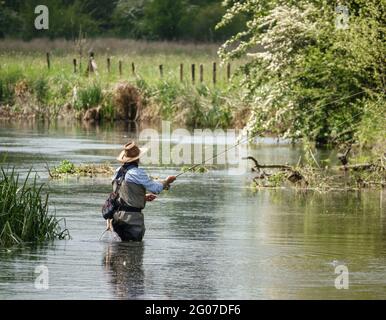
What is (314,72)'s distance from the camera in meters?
28.5

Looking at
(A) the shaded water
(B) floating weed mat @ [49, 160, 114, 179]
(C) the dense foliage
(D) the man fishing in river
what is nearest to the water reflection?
(A) the shaded water

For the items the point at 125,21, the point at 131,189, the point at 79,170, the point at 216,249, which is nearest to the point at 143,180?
the point at 131,189

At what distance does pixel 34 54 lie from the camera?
60.5 meters

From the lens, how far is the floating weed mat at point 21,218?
58.6 feet

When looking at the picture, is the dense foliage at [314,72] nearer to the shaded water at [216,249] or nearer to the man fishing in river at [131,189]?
the shaded water at [216,249]

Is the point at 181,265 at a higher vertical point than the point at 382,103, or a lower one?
lower

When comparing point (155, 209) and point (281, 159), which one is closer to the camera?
point (155, 209)

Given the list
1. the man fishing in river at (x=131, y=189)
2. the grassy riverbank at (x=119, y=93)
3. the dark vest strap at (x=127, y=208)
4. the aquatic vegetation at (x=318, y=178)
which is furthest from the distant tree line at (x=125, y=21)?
the dark vest strap at (x=127, y=208)

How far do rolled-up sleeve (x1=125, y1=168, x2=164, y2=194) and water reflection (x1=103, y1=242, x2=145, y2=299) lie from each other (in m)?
0.75

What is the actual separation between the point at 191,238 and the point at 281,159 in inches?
512

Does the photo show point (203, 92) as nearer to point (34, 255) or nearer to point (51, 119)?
point (51, 119)
